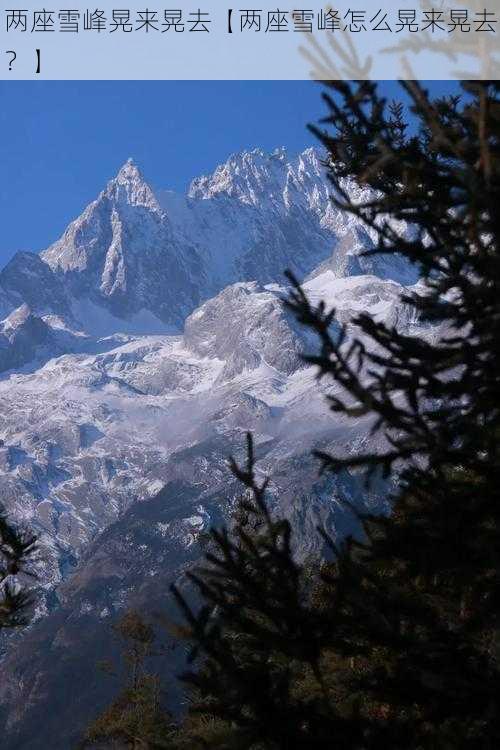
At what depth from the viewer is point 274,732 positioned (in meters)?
5.27

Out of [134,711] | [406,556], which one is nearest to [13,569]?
[406,556]

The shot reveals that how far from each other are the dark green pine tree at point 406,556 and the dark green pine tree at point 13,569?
599cm

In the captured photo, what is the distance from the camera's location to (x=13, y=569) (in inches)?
452

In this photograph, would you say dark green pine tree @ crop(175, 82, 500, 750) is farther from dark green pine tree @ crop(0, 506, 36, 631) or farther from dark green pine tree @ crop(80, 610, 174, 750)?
dark green pine tree @ crop(80, 610, 174, 750)

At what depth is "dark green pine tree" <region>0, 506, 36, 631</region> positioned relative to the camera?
37.6 ft

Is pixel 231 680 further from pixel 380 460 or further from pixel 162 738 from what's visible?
pixel 162 738

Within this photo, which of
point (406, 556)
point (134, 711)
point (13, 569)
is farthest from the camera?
point (134, 711)

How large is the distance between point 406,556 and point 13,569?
7.13 m

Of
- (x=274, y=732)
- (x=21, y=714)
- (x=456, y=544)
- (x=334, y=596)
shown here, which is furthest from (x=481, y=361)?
(x=21, y=714)

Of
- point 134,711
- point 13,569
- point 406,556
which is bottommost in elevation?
point 134,711

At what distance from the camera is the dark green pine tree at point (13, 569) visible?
1147cm

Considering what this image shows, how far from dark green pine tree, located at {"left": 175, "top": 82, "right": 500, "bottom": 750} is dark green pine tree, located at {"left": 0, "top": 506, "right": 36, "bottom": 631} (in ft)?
19.6

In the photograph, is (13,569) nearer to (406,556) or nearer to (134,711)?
(406,556)

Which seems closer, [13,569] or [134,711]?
[13,569]
